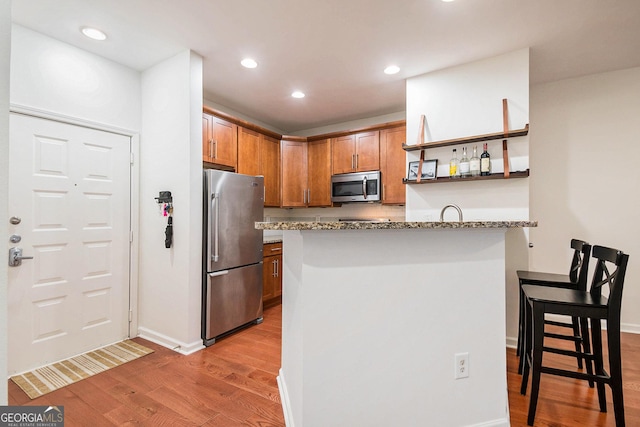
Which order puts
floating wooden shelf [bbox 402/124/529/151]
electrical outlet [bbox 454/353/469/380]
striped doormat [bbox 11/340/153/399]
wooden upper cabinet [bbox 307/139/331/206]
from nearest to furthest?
electrical outlet [bbox 454/353/469/380] → striped doormat [bbox 11/340/153/399] → floating wooden shelf [bbox 402/124/529/151] → wooden upper cabinet [bbox 307/139/331/206]

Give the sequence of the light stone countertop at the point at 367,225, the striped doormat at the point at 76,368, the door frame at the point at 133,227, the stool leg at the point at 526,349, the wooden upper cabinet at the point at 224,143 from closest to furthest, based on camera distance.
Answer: the light stone countertop at the point at 367,225 < the stool leg at the point at 526,349 < the striped doormat at the point at 76,368 < the door frame at the point at 133,227 < the wooden upper cabinet at the point at 224,143

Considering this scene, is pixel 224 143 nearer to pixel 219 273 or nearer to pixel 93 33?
pixel 93 33

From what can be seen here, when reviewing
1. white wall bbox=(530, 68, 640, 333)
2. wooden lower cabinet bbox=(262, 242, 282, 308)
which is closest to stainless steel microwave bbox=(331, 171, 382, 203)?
wooden lower cabinet bbox=(262, 242, 282, 308)

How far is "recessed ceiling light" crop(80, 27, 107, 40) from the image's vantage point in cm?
231

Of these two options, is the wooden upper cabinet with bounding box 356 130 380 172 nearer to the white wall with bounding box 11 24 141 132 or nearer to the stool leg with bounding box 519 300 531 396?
the stool leg with bounding box 519 300 531 396

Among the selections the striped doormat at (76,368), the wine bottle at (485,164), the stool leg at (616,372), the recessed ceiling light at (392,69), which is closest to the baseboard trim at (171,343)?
the striped doormat at (76,368)

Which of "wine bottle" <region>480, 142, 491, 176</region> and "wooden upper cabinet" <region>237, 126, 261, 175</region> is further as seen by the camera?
"wooden upper cabinet" <region>237, 126, 261, 175</region>

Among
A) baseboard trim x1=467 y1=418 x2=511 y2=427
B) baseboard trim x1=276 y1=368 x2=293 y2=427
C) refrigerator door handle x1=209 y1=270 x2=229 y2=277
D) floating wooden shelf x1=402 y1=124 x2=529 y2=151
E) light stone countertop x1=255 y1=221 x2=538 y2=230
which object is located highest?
floating wooden shelf x1=402 y1=124 x2=529 y2=151

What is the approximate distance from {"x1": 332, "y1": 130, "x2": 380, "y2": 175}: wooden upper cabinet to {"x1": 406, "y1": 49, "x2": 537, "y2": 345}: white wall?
3.18 feet

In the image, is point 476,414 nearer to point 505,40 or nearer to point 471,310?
point 471,310

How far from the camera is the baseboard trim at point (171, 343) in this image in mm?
2584

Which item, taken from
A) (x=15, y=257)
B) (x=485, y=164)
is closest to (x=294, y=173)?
(x=485, y=164)

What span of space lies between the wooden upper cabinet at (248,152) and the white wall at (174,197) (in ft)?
3.54

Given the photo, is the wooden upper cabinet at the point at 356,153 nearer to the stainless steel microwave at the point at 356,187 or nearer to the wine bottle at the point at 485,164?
the stainless steel microwave at the point at 356,187
